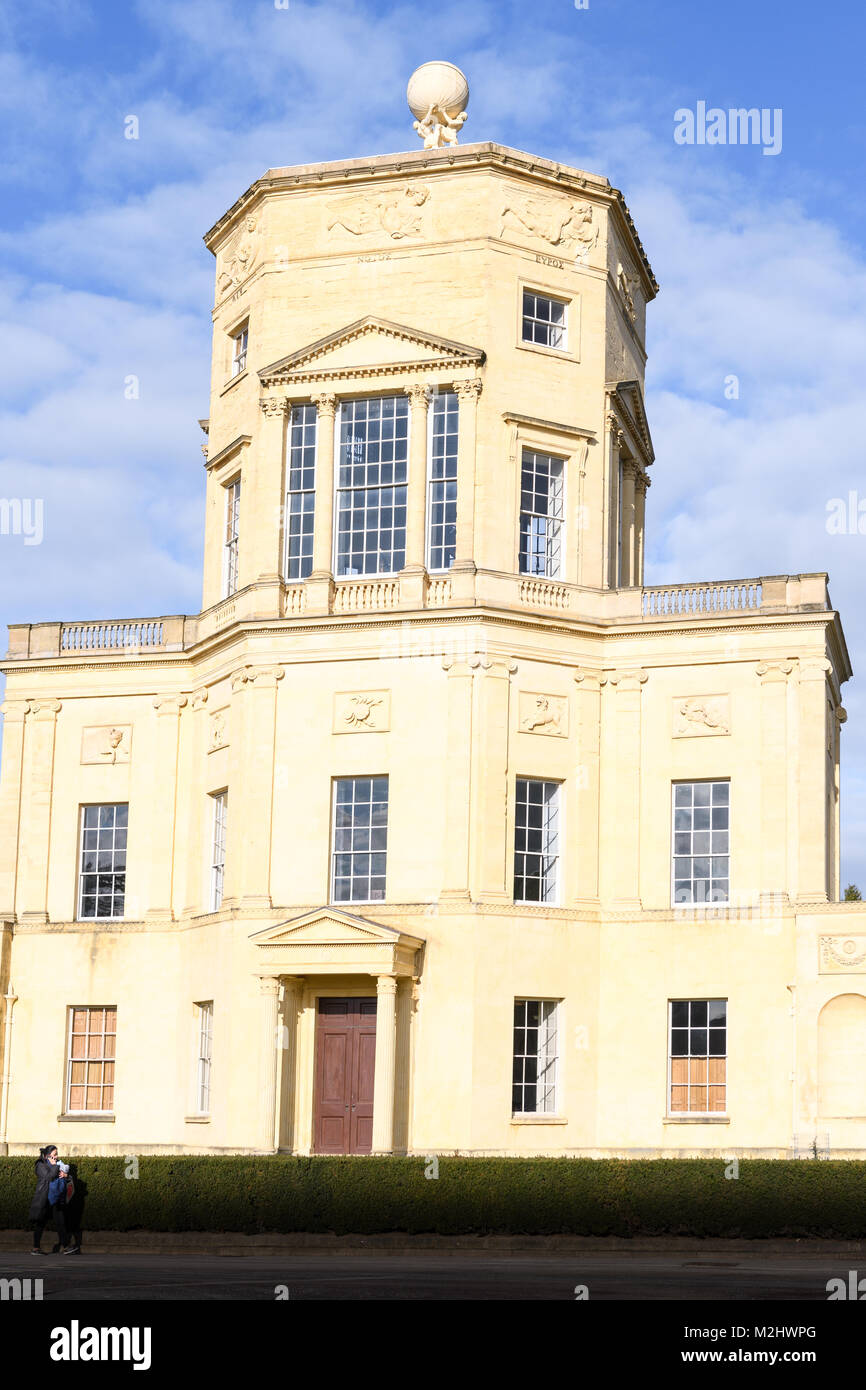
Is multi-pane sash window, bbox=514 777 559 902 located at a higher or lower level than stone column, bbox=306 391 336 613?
lower

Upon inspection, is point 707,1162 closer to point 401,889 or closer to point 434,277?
point 401,889

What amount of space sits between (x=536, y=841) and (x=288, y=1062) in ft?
21.0

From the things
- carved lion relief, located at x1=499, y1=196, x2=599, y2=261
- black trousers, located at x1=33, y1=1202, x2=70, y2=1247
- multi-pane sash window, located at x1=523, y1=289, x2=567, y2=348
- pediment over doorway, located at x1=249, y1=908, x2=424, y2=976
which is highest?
carved lion relief, located at x1=499, y1=196, x2=599, y2=261

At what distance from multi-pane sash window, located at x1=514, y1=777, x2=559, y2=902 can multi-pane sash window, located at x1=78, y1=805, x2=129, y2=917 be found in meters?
9.37

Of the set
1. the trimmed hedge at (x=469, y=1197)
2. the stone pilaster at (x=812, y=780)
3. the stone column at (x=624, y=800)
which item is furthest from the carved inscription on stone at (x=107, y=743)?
the stone pilaster at (x=812, y=780)

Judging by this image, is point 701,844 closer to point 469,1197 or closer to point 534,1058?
point 534,1058

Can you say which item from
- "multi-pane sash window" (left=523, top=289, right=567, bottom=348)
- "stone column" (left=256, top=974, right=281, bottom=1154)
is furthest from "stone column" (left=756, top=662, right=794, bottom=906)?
"stone column" (left=256, top=974, right=281, bottom=1154)

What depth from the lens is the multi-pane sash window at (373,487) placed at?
37750 millimetres

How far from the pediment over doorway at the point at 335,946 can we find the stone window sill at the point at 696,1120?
553 cm

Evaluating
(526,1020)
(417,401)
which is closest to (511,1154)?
(526,1020)

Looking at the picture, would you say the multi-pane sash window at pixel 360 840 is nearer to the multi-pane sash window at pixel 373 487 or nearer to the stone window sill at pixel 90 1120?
the multi-pane sash window at pixel 373 487

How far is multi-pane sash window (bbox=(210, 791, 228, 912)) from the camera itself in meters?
38.5

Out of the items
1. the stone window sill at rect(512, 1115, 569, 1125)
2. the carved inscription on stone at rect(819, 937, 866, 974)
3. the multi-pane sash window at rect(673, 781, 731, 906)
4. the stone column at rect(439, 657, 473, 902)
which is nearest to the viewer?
the carved inscription on stone at rect(819, 937, 866, 974)

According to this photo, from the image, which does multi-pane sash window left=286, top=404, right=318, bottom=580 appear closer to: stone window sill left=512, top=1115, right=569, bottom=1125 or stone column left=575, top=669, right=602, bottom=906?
stone column left=575, top=669, right=602, bottom=906
